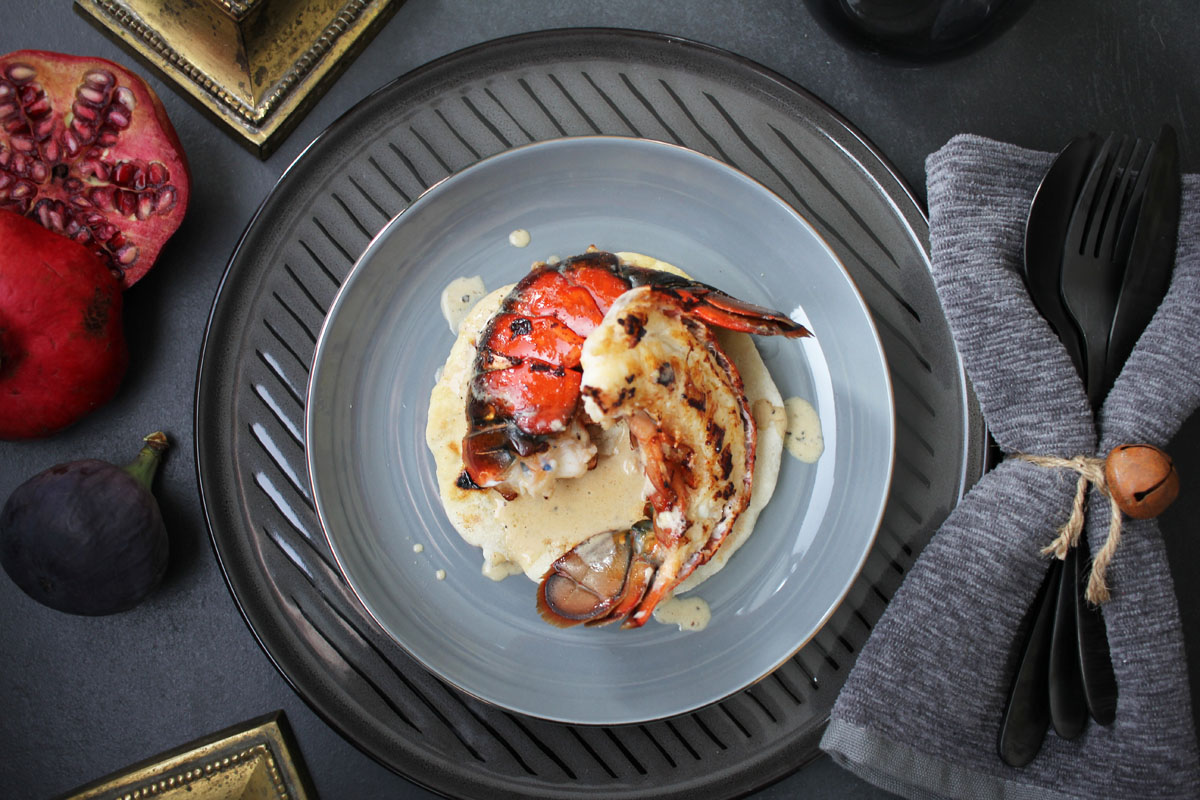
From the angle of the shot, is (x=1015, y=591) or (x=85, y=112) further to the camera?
(x=85, y=112)

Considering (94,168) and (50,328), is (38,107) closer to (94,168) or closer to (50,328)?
(94,168)

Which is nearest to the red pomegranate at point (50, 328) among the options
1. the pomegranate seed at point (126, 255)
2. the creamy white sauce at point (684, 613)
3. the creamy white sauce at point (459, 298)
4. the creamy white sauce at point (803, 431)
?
the pomegranate seed at point (126, 255)

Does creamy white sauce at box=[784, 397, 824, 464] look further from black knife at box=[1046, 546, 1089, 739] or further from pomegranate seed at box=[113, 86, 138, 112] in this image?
pomegranate seed at box=[113, 86, 138, 112]

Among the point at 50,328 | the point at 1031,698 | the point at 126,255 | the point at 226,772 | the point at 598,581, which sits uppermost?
the point at 1031,698

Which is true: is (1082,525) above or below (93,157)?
above

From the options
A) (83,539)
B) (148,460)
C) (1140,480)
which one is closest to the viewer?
(1140,480)

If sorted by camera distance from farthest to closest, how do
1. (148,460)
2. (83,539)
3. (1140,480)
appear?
1. (148,460)
2. (83,539)
3. (1140,480)

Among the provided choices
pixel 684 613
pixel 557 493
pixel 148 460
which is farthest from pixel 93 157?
pixel 684 613

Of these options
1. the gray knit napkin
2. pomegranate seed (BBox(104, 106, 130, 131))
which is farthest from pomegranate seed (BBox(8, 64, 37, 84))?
the gray knit napkin
